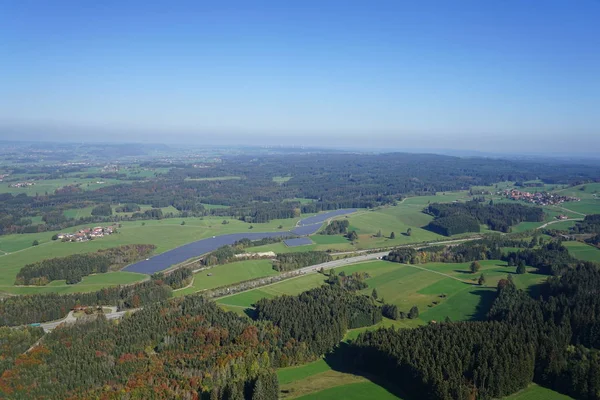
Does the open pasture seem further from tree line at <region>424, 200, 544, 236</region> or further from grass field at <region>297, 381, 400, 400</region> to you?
grass field at <region>297, 381, 400, 400</region>

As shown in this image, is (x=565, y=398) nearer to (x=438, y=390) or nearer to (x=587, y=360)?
(x=587, y=360)

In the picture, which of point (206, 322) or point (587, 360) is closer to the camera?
point (587, 360)

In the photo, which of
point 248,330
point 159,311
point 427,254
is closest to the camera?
point 248,330

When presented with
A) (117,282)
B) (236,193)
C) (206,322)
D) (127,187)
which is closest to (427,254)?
(206,322)

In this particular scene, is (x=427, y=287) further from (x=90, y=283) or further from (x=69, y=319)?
(x=90, y=283)

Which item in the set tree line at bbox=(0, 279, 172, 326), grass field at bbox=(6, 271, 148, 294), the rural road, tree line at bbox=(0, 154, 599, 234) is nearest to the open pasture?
the rural road

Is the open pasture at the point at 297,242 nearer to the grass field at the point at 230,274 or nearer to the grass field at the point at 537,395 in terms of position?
the grass field at the point at 230,274

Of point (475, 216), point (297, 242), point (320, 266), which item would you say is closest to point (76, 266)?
point (320, 266)

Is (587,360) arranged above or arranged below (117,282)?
above

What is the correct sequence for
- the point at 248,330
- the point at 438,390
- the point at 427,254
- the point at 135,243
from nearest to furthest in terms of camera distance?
the point at 438,390 → the point at 248,330 → the point at 427,254 → the point at 135,243
